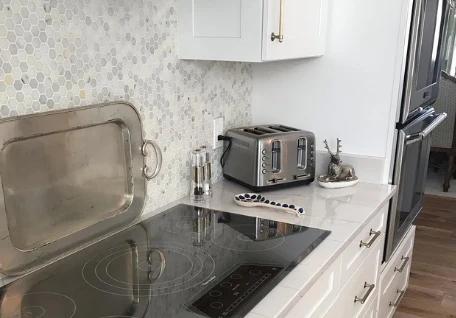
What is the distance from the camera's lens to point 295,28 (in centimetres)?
169

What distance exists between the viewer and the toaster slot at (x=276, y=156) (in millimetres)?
1869

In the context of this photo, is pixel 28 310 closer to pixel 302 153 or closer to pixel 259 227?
pixel 259 227

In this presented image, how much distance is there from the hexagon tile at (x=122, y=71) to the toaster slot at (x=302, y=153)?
0.33 metres

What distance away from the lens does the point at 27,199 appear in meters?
1.15

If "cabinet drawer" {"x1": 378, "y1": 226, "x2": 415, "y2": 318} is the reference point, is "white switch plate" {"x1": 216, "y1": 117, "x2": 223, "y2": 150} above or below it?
above

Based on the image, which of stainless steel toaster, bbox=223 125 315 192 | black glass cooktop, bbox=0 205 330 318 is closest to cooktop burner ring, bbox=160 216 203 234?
black glass cooktop, bbox=0 205 330 318

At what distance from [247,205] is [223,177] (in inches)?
14.7

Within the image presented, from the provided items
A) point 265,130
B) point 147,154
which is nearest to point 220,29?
point 147,154

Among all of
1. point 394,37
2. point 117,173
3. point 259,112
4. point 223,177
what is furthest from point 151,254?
point 394,37

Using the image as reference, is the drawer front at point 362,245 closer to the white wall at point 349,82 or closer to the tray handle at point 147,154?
the white wall at point 349,82

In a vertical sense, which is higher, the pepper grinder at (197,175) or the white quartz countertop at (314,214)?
the pepper grinder at (197,175)

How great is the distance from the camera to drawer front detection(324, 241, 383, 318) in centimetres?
154

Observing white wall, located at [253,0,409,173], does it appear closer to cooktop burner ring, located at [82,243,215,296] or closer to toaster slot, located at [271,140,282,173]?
toaster slot, located at [271,140,282,173]

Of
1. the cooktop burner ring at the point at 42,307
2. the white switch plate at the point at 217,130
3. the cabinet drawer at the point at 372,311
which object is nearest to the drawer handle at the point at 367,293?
the cabinet drawer at the point at 372,311
